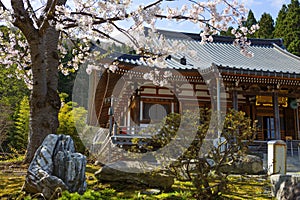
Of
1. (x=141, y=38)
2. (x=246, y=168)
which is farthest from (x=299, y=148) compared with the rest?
(x=141, y=38)

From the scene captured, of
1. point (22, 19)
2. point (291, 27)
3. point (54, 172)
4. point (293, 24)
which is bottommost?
point (54, 172)

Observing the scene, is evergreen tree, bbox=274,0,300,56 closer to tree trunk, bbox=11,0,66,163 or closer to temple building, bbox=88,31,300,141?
temple building, bbox=88,31,300,141

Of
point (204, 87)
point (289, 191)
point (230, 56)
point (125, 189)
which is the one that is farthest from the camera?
point (230, 56)

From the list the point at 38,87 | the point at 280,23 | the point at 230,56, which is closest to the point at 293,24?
the point at 280,23

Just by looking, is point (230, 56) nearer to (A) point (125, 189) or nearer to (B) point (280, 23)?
(A) point (125, 189)

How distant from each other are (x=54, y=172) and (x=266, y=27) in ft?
109

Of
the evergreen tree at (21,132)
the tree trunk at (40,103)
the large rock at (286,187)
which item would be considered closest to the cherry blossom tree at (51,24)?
the tree trunk at (40,103)

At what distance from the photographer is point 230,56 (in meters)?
16.4

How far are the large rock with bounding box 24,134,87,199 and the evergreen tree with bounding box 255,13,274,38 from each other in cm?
3122

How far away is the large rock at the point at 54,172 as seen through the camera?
148 inches

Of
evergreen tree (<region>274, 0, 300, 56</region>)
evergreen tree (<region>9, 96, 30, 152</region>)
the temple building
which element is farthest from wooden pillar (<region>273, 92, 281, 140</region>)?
evergreen tree (<region>274, 0, 300, 56</region>)

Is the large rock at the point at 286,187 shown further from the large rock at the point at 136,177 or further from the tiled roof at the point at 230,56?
the tiled roof at the point at 230,56

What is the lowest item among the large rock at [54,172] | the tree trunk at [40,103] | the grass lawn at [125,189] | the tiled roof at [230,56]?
the grass lawn at [125,189]

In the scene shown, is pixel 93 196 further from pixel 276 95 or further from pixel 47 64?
pixel 276 95
